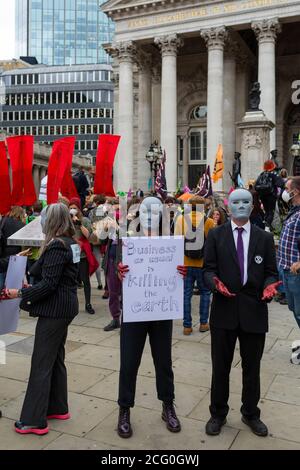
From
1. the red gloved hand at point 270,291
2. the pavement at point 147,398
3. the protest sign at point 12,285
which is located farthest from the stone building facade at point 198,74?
the red gloved hand at point 270,291

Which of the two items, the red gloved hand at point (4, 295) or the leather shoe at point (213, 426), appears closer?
the leather shoe at point (213, 426)

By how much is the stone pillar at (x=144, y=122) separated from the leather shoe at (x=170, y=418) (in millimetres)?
33837

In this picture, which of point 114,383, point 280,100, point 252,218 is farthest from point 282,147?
point 114,383

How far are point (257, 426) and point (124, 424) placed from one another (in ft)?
4.15

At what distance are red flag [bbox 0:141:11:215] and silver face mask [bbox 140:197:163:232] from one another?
13.6ft

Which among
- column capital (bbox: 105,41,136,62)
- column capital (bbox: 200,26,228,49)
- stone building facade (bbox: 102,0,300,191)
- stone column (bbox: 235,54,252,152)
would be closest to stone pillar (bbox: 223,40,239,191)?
stone building facade (bbox: 102,0,300,191)

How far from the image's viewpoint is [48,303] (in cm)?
453

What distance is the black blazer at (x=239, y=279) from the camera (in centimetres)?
457

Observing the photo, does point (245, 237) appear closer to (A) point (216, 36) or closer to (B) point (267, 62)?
(B) point (267, 62)

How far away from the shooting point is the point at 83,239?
9758 mm

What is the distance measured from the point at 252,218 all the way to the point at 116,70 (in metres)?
34.7

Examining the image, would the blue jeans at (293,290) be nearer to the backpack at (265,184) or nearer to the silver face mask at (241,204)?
the silver face mask at (241,204)

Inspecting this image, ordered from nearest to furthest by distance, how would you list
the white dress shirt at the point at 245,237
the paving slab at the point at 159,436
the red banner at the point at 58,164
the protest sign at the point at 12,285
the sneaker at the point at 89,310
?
the paving slab at the point at 159,436 < the white dress shirt at the point at 245,237 < the protest sign at the point at 12,285 < the red banner at the point at 58,164 < the sneaker at the point at 89,310

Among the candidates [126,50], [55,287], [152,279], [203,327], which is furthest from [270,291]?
[126,50]
